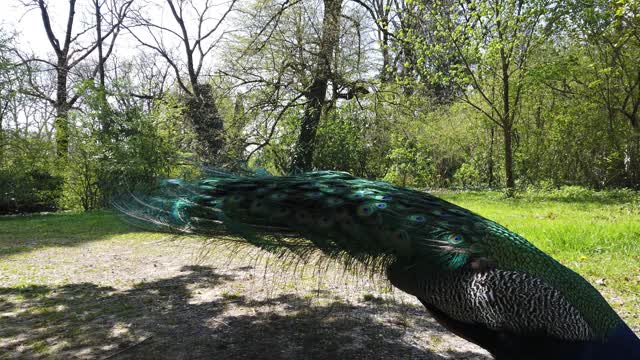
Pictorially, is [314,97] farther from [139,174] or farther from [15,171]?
[15,171]

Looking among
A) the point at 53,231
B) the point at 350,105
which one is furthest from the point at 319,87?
the point at 53,231

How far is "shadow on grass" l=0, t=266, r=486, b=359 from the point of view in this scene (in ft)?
11.0

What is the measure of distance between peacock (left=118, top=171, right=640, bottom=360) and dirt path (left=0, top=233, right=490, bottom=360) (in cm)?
27

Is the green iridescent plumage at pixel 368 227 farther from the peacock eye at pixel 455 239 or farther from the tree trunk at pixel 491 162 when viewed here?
the tree trunk at pixel 491 162

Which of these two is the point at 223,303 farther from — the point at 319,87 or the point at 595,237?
the point at 319,87

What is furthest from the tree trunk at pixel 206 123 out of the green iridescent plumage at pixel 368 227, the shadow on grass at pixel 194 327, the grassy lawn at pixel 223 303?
the green iridescent plumage at pixel 368 227

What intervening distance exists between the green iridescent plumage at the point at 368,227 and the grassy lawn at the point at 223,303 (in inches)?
11.9

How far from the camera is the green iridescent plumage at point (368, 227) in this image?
243 cm

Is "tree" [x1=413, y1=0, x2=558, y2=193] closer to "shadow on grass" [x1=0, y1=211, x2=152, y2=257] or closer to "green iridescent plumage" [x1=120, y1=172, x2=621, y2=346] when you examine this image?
"shadow on grass" [x1=0, y1=211, x2=152, y2=257]

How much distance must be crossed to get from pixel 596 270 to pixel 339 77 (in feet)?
32.2

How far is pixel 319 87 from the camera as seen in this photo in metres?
13.6

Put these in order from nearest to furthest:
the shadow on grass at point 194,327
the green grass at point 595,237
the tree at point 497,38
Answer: the shadow on grass at point 194,327, the green grass at point 595,237, the tree at point 497,38

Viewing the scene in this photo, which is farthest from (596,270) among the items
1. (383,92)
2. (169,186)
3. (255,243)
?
(383,92)

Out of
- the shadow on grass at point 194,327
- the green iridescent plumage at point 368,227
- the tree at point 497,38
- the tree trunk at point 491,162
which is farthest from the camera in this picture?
the tree trunk at point 491,162
